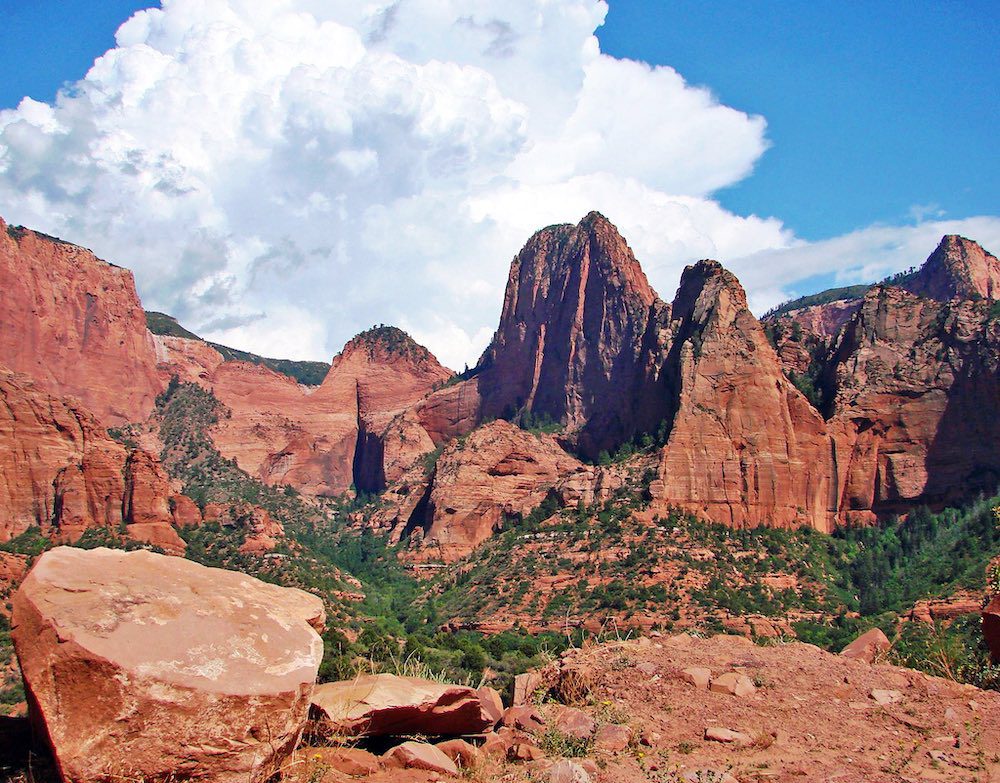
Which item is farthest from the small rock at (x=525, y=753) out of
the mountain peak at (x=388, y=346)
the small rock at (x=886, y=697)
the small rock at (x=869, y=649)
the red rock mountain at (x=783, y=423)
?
the mountain peak at (x=388, y=346)

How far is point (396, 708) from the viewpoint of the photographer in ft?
35.3

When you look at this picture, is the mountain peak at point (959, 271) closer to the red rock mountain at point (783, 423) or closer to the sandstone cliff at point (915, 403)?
the red rock mountain at point (783, 423)

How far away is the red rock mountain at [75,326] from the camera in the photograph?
11719 centimetres

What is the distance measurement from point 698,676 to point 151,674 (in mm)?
9229

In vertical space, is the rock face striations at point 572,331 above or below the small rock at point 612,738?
above

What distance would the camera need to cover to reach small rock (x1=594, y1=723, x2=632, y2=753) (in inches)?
454

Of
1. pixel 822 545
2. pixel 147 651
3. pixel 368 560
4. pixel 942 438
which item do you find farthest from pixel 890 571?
pixel 147 651

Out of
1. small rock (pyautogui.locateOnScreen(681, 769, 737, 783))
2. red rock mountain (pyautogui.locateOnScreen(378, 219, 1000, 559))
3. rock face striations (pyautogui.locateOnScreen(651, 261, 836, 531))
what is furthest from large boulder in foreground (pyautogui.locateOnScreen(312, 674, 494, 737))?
rock face striations (pyautogui.locateOnScreen(651, 261, 836, 531))

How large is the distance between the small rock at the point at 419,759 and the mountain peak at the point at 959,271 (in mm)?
166910

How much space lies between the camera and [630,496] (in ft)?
266

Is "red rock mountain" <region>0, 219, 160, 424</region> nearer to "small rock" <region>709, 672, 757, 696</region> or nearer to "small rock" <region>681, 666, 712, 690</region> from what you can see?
"small rock" <region>681, 666, 712, 690</region>

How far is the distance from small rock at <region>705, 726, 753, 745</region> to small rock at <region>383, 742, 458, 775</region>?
388cm

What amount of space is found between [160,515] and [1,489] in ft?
41.0

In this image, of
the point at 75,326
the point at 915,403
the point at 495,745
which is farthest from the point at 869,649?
the point at 75,326
